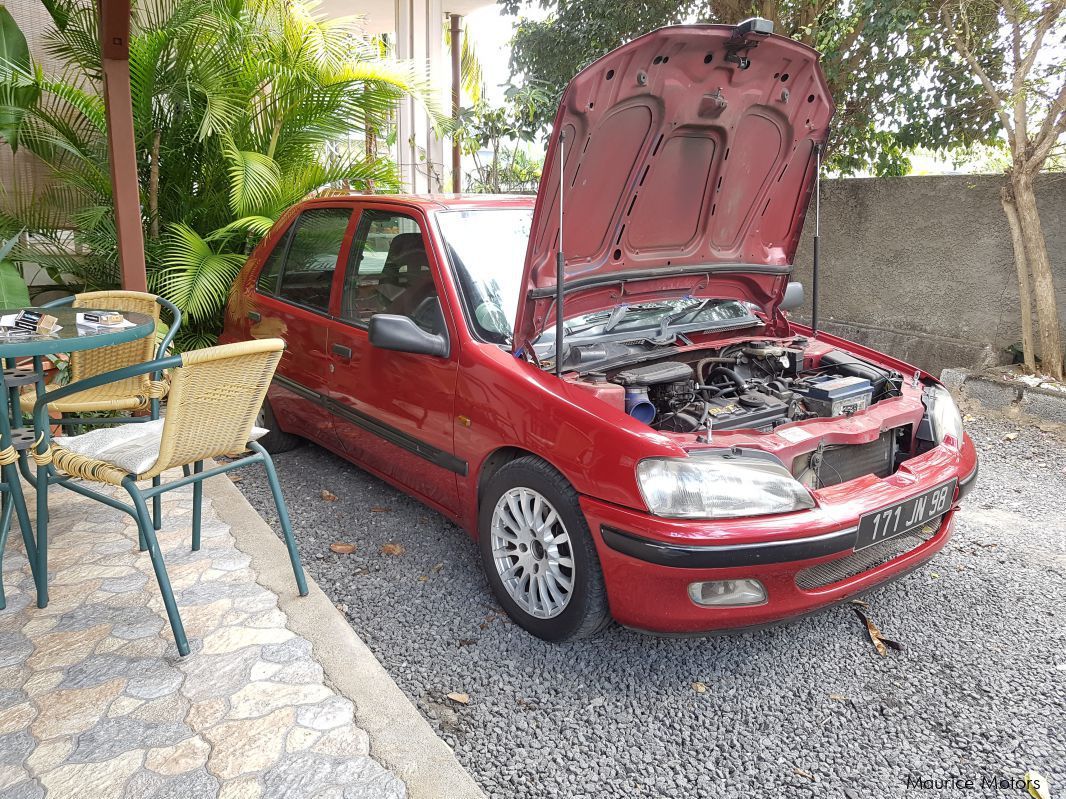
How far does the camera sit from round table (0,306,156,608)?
2623 mm

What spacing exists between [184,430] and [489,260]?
1364mm

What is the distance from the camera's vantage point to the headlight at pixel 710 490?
7.72ft

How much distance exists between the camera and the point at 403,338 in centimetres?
297

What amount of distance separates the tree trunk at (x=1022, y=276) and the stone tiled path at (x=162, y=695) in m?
5.65

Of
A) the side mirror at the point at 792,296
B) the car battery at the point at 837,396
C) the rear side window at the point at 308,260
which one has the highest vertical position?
the rear side window at the point at 308,260

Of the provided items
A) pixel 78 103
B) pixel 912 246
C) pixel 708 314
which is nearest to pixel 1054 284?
pixel 912 246

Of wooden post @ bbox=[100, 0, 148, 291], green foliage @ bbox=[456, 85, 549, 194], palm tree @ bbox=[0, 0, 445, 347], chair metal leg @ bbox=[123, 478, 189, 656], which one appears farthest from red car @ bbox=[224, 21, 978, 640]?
green foliage @ bbox=[456, 85, 549, 194]

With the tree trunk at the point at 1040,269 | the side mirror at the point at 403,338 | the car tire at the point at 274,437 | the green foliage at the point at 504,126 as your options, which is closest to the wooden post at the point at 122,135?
the car tire at the point at 274,437

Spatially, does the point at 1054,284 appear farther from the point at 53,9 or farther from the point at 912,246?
Result: the point at 53,9

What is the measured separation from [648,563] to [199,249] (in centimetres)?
459

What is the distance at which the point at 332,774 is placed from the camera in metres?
2.05

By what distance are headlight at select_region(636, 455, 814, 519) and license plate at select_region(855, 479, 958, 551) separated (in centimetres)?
22

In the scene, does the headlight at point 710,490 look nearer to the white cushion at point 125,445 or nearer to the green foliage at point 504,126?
the white cushion at point 125,445

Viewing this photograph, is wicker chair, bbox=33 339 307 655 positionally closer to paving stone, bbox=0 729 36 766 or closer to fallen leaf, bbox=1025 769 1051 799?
paving stone, bbox=0 729 36 766
